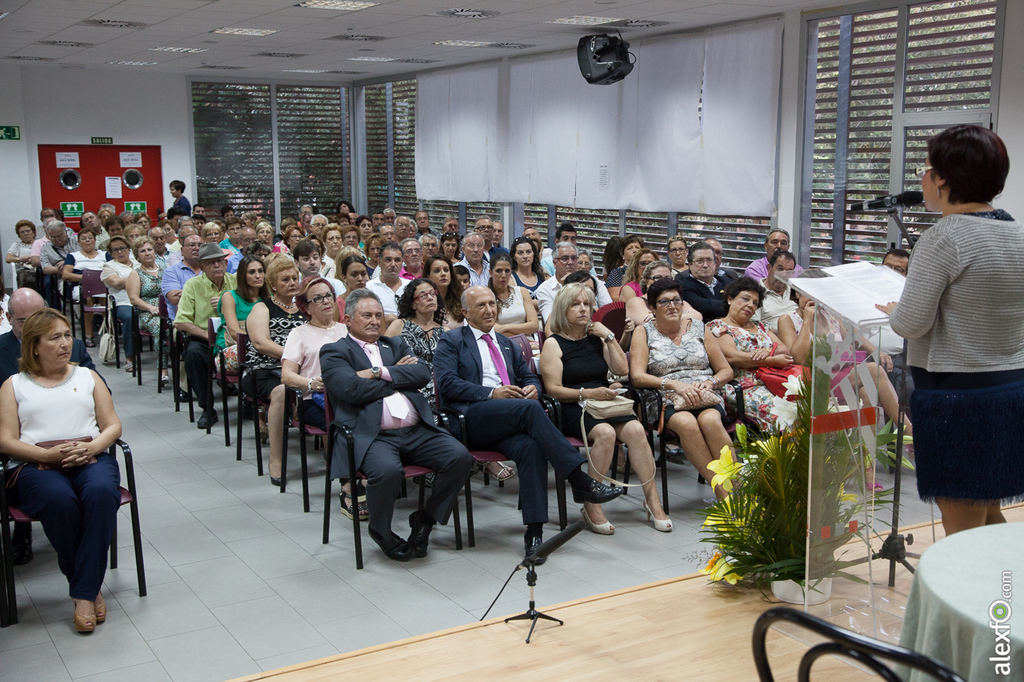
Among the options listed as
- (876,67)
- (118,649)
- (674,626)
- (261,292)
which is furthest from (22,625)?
(876,67)

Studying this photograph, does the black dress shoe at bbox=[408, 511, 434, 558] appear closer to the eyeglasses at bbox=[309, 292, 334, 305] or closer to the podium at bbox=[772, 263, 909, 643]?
the eyeglasses at bbox=[309, 292, 334, 305]

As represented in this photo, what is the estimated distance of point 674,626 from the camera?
3.16 meters

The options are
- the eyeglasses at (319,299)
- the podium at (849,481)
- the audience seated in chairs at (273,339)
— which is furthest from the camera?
the audience seated in chairs at (273,339)

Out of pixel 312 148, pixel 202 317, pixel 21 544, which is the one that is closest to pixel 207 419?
pixel 202 317

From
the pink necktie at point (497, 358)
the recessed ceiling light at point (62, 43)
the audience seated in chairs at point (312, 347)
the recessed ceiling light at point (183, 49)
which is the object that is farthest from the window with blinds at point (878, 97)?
the recessed ceiling light at point (62, 43)

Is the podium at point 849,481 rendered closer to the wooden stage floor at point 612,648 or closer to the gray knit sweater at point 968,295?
the wooden stage floor at point 612,648

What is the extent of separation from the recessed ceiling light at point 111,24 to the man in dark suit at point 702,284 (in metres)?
6.32

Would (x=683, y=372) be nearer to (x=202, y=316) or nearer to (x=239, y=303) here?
(x=239, y=303)

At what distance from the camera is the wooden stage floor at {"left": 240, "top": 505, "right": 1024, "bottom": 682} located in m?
2.85

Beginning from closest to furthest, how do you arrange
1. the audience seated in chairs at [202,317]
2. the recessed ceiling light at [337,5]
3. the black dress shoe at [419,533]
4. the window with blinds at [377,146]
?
the black dress shoe at [419,533], the audience seated in chairs at [202,317], the recessed ceiling light at [337,5], the window with blinds at [377,146]

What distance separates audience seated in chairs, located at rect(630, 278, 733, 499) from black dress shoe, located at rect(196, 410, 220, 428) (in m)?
3.19

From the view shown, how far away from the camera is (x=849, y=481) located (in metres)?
2.80

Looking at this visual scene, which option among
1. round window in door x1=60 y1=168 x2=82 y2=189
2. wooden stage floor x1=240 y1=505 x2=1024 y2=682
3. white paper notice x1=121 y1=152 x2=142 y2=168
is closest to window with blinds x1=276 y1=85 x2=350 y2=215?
white paper notice x1=121 y1=152 x2=142 y2=168

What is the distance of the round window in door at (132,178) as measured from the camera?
14.8 metres
